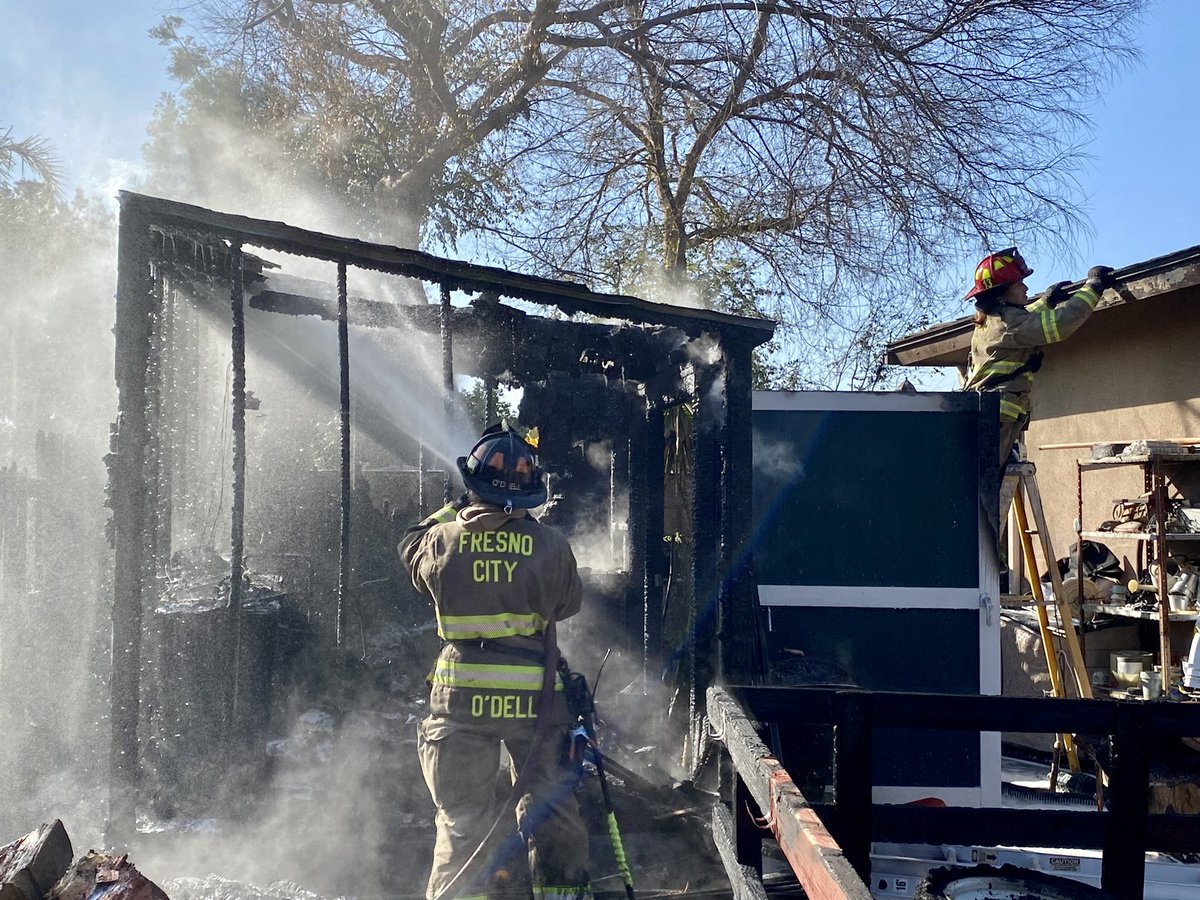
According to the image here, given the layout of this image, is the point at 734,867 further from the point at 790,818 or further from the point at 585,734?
the point at 585,734

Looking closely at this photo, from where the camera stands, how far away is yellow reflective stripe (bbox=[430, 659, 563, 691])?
4062 millimetres

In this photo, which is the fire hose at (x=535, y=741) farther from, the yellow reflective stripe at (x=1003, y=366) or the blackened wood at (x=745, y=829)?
the yellow reflective stripe at (x=1003, y=366)

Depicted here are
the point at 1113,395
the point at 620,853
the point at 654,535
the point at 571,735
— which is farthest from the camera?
the point at 1113,395

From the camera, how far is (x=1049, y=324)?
5828 millimetres

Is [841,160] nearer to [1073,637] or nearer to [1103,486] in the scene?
[1103,486]

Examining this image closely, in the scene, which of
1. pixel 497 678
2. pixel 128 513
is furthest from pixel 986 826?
pixel 128 513

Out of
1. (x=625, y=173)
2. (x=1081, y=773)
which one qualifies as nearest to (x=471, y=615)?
(x=1081, y=773)

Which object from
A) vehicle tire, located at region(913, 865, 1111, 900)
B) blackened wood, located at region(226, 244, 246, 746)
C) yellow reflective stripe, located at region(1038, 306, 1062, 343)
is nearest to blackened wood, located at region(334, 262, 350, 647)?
blackened wood, located at region(226, 244, 246, 746)

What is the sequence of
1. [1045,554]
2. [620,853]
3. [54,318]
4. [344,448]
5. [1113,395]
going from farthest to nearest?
[54,318], [1113,395], [1045,554], [344,448], [620,853]

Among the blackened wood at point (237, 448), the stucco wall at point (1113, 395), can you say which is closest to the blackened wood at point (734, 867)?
the blackened wood at point (237, 448)

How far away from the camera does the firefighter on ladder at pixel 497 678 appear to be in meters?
4.02

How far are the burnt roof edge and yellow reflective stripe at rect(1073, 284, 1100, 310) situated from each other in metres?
2.16

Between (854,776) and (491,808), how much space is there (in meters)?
1.97

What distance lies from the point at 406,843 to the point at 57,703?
4326mm
